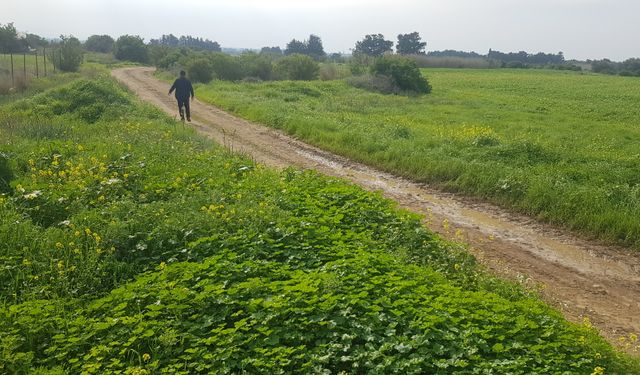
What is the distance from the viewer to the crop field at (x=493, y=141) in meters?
9.56

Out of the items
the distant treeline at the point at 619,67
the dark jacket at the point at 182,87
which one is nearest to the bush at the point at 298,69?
the dark jacket at the point at 182,87

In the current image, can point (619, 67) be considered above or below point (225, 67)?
above

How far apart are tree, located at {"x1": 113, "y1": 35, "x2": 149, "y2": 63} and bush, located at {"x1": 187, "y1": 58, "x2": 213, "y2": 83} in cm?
3482

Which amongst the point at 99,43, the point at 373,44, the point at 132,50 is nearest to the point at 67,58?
the point at 132,50

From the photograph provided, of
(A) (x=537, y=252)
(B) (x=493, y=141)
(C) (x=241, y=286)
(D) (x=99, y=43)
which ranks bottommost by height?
(A) (x=537, y=252)

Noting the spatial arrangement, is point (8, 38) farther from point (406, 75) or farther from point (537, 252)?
point (537, 252)

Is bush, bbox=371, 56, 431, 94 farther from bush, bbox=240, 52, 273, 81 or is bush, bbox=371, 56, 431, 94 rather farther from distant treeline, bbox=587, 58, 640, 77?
distant treeline, bbox=587, 58, 640, 77

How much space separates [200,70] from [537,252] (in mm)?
29105

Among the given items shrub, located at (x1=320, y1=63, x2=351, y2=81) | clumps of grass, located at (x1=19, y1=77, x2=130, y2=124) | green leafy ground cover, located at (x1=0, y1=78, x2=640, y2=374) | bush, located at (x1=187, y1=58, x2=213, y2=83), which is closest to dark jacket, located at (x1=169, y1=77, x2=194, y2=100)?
clumps of grass, located at (x1=19, y1=77, x2=130, y2=124)

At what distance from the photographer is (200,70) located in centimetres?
3362

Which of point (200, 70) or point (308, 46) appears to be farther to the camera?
point (308, 46)

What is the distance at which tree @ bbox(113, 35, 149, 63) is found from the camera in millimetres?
65875

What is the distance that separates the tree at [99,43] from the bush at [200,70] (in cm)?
6502

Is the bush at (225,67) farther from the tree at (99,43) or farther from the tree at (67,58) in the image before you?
the tree at (99,43)
